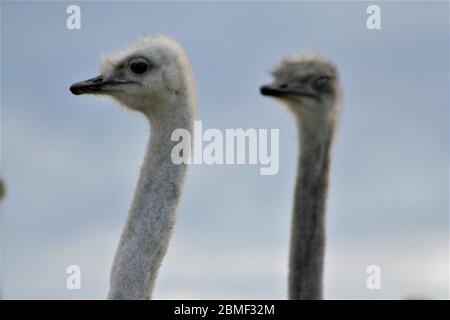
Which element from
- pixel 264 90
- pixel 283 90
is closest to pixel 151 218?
pixel 264 90

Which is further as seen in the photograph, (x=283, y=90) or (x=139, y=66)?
(x=283, y=90)

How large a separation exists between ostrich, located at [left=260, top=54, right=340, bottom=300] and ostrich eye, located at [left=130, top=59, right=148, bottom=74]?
65 centimetres

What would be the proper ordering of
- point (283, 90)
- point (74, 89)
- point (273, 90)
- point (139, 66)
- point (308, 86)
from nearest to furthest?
point (74, 89)
point (139, 66)
point (273, 90)
point (283, 90)
point (308, 86)

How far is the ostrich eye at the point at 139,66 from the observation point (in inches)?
294

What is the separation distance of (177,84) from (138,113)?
0.32 m

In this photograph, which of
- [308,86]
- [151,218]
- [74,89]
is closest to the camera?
[151,218]

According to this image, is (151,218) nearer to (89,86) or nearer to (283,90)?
(89,86)

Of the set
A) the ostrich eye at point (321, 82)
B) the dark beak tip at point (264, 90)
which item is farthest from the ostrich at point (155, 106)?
the ostrich eye at point (321, 82)

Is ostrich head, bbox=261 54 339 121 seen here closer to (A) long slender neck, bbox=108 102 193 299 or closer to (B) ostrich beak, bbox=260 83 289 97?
(B) ostrich beak, bbox=260 83 289 97

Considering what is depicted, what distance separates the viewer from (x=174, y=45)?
7594 mm

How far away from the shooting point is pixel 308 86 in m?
8.01

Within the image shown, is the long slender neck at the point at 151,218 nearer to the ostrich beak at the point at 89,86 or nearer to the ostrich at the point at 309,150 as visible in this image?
the ostrich beak at the point at 89,86

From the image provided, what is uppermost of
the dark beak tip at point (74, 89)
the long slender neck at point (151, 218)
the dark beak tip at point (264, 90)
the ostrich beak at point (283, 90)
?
the ostrich beak at point (283, 90)

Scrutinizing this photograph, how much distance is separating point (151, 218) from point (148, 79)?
0.81m
